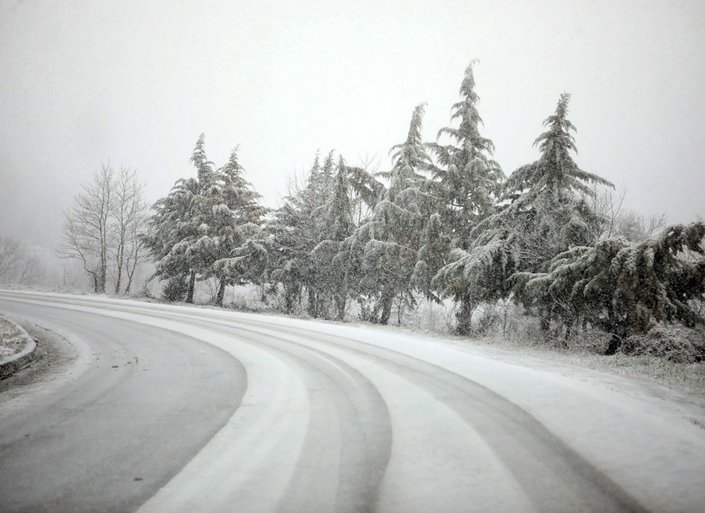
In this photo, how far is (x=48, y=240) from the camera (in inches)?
4648

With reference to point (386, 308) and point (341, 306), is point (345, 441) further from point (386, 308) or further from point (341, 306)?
point (341, 306)

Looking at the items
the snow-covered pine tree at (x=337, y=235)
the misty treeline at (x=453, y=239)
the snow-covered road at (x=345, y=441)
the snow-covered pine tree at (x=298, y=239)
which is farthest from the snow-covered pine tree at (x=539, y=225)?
the snow-covered pine tree at (x=298, y=239)

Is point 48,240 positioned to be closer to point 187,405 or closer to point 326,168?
point 326,168

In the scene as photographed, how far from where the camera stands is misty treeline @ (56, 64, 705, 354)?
27.7 ft

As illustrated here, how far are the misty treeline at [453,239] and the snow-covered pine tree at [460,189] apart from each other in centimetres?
6

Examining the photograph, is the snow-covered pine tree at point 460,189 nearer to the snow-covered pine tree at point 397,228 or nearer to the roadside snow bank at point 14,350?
the snow-covered pine tree at point 397,228

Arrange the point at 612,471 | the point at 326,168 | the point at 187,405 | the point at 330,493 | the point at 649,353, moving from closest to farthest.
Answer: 1. the point at 330,493
2. the point at 612,471
3. the point at 187,405
4. the point at 649,353
5. the point at 326,168

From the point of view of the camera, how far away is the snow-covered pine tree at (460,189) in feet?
50.1

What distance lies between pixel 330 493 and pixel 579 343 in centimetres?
964

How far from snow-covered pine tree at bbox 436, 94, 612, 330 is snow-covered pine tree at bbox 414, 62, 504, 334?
241 cm

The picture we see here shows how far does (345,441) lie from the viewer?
10.4ft

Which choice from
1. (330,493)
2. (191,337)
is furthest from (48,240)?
(330,493)

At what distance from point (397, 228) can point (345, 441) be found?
13951 mm

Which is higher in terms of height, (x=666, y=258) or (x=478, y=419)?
(x=666, y=258)
